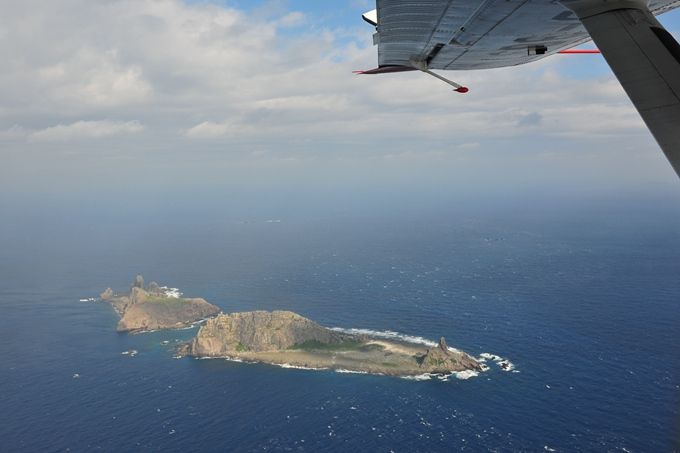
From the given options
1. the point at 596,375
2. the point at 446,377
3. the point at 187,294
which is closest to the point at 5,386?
the point at 187,294

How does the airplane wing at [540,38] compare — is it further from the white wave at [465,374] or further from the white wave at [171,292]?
the white wave at [171,292]

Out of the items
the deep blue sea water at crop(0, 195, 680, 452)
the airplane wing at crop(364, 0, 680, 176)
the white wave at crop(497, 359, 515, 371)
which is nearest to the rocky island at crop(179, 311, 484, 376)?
the deep blue sea water at crop(0, 195, 680, 452)

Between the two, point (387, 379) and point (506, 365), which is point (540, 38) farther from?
point (506, 365)

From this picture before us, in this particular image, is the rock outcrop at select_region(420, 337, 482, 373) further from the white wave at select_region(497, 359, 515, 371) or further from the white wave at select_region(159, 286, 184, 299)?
the white wave at select_region(159, 286, 184, 299)

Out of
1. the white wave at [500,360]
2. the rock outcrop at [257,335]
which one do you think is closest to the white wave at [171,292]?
the rock outcrop at [257,335]

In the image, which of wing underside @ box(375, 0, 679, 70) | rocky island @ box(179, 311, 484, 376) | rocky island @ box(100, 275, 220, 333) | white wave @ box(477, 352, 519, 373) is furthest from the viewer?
rocky island @ box(100, 275, 220, 333)
